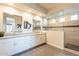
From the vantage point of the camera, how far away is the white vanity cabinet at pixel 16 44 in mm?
2156

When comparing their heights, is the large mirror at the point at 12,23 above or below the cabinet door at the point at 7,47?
above

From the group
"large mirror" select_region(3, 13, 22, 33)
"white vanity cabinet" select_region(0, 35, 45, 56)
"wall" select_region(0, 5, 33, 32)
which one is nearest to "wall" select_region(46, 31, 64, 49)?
"white vanity cabinet" select_region(0, 35, 45, 56)

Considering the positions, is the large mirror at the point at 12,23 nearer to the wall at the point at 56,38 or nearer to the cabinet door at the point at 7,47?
the cabinet door at the point at 7,47

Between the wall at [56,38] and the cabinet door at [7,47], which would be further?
the wall at [56,38]

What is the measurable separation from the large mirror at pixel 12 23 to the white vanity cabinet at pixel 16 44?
0.81ft

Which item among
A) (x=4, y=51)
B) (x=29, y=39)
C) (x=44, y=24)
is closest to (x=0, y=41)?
(x=4, y=51)

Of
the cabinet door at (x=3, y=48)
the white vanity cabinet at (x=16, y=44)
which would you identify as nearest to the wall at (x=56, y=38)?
the white vanity cabinet at (x=16, y=44)

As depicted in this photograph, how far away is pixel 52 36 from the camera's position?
3781mm

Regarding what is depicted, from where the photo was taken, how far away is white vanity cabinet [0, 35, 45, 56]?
2.16m

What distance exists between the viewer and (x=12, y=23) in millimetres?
2240

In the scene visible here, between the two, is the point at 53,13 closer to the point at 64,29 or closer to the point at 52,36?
the point at 64,29

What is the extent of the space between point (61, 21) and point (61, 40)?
74 centimetres

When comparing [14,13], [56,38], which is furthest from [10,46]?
[56,38]

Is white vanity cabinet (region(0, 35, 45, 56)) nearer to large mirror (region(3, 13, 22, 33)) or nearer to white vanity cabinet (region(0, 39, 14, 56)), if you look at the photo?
white vanity cabinet (region(0, 39, 14, 56))
